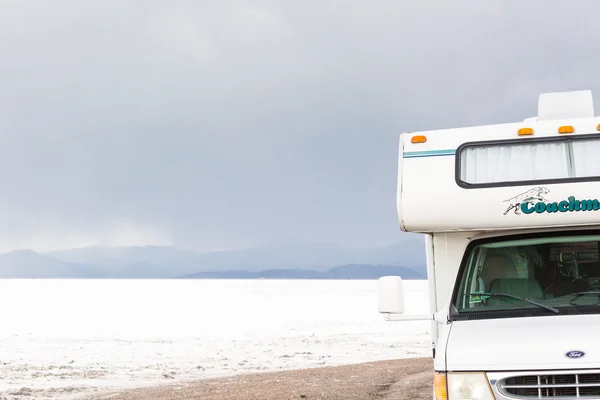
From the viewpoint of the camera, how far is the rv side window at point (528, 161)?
Result: 627cm

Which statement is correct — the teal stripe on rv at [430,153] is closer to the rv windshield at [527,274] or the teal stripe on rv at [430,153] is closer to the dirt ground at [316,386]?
the rv windshield at [527,274]

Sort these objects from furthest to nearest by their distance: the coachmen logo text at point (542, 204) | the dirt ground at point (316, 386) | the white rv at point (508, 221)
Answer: the dirt ground at point (316, 386) < the coachmen logo text at point (542, 204) < the white rv at point (508, 221)

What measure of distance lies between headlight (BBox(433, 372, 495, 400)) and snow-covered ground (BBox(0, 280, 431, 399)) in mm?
9316

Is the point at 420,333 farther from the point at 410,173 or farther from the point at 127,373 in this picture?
the point at 410,173

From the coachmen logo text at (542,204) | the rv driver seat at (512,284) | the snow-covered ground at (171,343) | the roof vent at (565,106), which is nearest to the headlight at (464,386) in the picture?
the rv driver seat at (512,284)

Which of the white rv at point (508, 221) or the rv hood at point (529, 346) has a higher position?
the white rv at point (508, 221)

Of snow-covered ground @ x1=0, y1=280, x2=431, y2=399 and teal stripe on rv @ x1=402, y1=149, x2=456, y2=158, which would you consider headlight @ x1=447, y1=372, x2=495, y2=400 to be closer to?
teal stripe on rv @ x1=402, y1=149, x2=456, y2=158

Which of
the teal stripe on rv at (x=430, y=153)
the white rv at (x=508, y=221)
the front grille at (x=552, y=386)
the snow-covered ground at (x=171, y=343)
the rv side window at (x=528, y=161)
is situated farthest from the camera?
the snow-covered ground at (x=171, y=343)

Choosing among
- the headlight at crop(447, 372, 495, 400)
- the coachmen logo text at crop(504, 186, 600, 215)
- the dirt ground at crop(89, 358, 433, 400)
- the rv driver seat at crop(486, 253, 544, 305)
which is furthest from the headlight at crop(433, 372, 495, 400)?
the dirt ground at crop(89, 358, 433, 400)

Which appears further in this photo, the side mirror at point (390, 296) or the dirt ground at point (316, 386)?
the dirt ground at point (316, 386)

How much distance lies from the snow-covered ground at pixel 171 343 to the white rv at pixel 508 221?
877 centimetres

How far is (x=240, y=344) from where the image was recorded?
22.9 m

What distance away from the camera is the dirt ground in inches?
464

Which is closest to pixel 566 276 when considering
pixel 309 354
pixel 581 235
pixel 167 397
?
pixel 581 235
